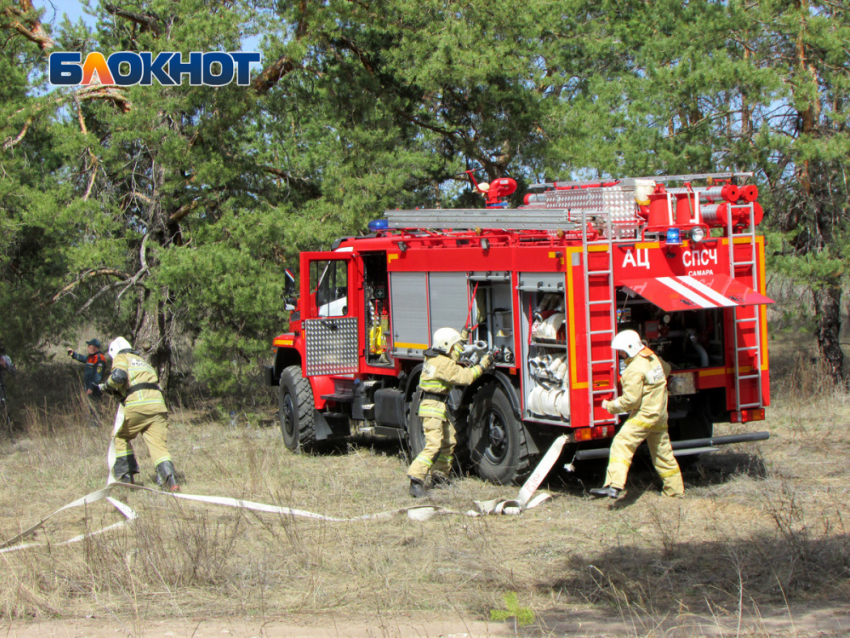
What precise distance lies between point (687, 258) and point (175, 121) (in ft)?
26.2

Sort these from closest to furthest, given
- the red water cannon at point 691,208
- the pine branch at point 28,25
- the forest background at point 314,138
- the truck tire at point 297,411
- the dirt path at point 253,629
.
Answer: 1. the dirt path at point 253,629
2. the red water cannon at point 691,208
3. the truck tire at point 297,411
4. the forest background at point 314,138
5. the pine branch at point 28,25

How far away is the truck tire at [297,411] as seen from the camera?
11031 millimetres

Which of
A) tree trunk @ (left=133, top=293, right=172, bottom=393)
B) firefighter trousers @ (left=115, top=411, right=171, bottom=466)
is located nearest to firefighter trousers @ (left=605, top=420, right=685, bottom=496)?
Result: firefighter trousers @ (left=115, top=411, right=171, bottom=466)

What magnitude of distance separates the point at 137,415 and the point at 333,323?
2532mm

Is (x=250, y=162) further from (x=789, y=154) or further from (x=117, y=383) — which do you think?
(x=789, y=154)

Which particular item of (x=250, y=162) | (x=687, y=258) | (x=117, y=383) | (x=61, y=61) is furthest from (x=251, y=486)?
(x=61, y=61)

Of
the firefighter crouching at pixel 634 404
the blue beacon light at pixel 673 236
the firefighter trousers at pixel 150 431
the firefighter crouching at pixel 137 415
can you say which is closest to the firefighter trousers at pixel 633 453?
the firefighter crouching at pixel 634 404

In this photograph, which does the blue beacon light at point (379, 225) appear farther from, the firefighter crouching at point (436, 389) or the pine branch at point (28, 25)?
the pine branch at point (28, 25)

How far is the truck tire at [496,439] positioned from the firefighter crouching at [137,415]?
3007 millimetres

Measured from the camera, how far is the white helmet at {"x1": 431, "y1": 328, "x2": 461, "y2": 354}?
327 inches

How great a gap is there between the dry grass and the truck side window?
219 cm

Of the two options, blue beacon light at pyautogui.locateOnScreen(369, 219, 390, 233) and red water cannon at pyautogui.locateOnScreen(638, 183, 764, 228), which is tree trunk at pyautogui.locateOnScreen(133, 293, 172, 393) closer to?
blue beacon light at pyautogui.locateOnScreen(369, 219, 390, 233)

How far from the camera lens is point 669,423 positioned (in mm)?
8641

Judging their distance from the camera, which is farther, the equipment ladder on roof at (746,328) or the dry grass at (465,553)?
the equipment ladder on roof at (746,328)
